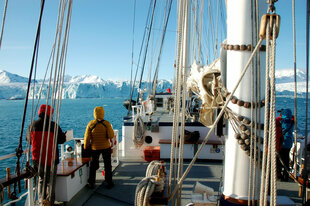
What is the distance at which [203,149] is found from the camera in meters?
6.44

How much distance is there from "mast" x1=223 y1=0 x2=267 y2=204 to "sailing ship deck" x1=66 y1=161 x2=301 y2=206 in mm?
1739

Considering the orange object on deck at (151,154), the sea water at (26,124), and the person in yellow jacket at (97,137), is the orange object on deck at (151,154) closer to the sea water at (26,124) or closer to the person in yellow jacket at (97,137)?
the person in yellow jacket at (97,137)

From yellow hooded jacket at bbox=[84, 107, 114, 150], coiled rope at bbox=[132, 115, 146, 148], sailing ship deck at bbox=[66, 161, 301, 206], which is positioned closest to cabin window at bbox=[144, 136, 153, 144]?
coiled rope at bbox=[132, 115, 146, 148]

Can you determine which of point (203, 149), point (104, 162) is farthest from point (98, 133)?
point (203, 149)

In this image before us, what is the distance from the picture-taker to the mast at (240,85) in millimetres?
2197

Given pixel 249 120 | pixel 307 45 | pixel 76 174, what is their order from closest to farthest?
pixel 307 45, pixel 249 120, pixel 76 174

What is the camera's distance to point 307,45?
2.05 metres

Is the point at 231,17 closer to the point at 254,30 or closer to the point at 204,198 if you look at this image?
the point at 254,30

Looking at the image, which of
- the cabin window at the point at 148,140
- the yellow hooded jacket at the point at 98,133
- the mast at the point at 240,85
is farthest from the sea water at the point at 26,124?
the cabin window at the point at 148,140

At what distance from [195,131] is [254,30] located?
4.60 meters

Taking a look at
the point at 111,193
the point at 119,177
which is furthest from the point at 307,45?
the point at 119,177

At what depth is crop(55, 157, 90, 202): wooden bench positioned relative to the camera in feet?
12.8

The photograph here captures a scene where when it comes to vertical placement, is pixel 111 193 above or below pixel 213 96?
below

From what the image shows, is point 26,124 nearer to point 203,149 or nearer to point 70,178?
point 203,149
